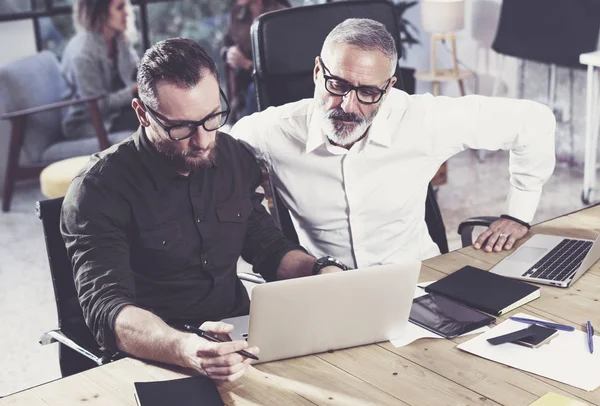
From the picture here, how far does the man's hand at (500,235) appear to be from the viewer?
83.4 inches

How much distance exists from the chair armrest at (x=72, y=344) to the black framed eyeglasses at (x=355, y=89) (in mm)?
840

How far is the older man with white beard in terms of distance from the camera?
218cm

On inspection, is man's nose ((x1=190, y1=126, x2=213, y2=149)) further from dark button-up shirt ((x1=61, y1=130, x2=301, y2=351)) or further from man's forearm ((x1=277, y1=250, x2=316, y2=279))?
man's forearm ((x1=277, y1=250, x2=316, y2=279))

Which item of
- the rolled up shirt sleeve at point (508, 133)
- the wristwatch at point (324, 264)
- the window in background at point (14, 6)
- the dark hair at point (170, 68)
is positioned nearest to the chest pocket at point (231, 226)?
the wristwatch at point (324, 264)

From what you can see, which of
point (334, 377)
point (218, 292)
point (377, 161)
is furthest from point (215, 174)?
point (334, 377)

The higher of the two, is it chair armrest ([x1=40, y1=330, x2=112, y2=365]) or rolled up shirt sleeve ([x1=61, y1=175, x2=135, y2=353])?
rolled up shirt sleeve ([x1=61, y1=175, x2=135, y2=353])

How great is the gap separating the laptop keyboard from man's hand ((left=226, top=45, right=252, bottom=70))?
297 centimetres

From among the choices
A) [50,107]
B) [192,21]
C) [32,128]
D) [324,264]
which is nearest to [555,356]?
[324,264]

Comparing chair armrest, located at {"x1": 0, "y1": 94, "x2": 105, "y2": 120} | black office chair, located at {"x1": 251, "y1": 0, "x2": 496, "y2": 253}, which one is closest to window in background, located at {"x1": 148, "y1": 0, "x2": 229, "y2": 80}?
chair armrest, located at {"x1": 0, "y1": 94, "x2": 105, "y2": 120}

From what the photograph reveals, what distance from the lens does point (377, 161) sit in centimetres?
227

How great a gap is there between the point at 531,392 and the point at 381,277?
321 millimetres

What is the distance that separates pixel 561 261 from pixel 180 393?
0.97 metres

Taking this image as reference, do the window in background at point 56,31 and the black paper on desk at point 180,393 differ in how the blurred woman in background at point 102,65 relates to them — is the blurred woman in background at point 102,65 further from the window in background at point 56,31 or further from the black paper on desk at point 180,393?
the black paper on desk at point 180,393

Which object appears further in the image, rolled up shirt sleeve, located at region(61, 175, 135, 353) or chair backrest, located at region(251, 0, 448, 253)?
chair backrest, located at region(251, 0, 448, 253)
